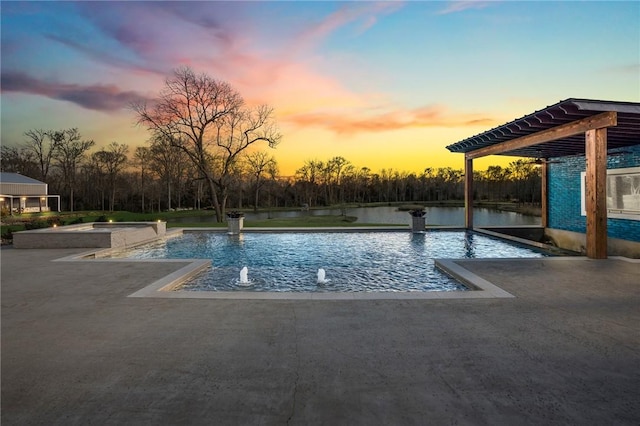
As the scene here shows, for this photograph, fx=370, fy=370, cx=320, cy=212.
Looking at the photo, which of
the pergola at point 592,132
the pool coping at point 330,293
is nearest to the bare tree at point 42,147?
the pool coping at point 330,293

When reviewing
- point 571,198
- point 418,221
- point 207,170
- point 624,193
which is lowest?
point 418,221

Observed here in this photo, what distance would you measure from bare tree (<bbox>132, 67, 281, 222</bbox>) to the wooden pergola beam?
1409 centimetres

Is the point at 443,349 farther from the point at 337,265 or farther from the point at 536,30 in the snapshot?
the point at 536,30

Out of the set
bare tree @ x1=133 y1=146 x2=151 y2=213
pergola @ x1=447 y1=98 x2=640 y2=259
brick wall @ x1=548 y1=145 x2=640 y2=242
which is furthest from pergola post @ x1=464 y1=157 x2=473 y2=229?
bare tree @ x1=133 y1=146 x2=151 y2=213

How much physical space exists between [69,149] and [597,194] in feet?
163

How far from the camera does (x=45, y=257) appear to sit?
8836 mm

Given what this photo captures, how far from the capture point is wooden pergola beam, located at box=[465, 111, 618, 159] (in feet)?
24.5

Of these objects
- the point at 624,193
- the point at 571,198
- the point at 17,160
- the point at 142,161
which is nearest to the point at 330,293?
the point at 624,193

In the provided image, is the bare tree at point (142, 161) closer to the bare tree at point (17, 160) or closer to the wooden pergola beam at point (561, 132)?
the bare tree at point (17, 160)

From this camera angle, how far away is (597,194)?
25.5 ft

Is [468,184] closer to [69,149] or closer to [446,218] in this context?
[446,218]

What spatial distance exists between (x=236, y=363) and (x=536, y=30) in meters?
12.7

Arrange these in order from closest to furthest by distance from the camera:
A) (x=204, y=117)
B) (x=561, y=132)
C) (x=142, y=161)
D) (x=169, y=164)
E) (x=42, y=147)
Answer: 1. (x=561, y=132)
2. (x=204, y=117)
3. (x=169, y=164)
4. (x=142, y=161)
5. (x=42, y=147)

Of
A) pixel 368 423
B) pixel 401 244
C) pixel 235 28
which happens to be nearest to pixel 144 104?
pixel 235 28
